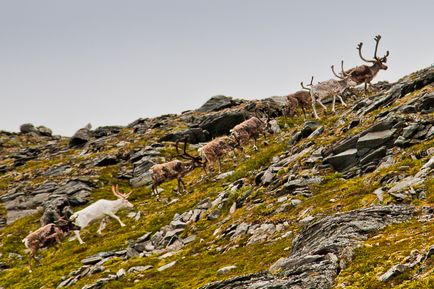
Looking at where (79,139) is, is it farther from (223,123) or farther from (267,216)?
(267,216)

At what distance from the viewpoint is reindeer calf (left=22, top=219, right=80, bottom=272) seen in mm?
26422

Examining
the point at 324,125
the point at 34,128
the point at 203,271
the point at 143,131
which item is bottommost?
the point at 203,271


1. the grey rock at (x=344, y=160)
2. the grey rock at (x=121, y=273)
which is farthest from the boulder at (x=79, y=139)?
the grey rock at (x=344, y=160)

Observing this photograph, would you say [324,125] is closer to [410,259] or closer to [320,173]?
[320,173]

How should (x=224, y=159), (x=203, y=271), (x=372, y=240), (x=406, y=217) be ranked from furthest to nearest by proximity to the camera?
(x=224, y=159), (x=203, y=271), (x=406, y=217), (x=372, y=240)

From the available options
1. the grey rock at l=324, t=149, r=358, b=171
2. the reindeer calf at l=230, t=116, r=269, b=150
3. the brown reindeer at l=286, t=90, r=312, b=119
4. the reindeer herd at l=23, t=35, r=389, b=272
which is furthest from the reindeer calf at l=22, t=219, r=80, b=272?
the brown reindeer at l=286, t=90, r=312, b=119

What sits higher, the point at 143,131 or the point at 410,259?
the point at 143,131

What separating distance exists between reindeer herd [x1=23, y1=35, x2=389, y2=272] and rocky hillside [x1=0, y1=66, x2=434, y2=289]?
2.99 feet

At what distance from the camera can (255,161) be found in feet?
94.2

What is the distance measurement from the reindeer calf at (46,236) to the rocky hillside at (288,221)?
107 cm

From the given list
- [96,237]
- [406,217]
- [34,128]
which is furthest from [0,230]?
[34,128]

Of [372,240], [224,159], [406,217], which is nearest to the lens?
[372,240]

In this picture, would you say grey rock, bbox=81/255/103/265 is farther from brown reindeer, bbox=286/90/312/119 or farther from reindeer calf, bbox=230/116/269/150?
brown reindeer, bbox=286/90/312/119

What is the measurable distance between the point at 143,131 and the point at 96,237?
140 ft
